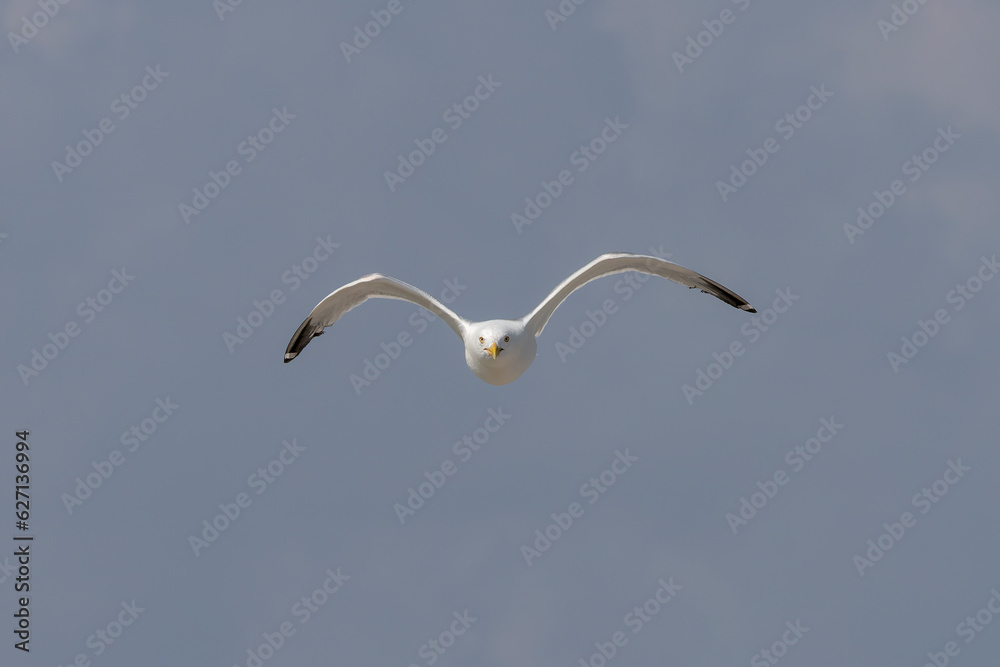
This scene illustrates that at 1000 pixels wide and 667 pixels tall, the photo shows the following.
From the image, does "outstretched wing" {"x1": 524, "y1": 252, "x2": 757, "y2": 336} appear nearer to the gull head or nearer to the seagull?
the seagull

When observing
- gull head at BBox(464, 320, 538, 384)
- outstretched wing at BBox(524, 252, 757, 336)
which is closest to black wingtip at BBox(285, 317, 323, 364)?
gull head at BBox(464, 320, 538, 384)

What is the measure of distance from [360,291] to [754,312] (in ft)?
35.1

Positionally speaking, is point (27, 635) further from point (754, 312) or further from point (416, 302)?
point (754, 312)

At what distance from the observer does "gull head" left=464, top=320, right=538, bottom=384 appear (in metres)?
35.3

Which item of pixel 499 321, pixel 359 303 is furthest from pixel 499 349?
pixel 359 303

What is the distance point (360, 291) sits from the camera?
127 feet

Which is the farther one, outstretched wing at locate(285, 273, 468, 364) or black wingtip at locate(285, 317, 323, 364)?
black wingtip at locate(285, 317, 323, 364)

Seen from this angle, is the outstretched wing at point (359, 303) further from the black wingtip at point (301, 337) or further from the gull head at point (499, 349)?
the gull head at point (499, 349)

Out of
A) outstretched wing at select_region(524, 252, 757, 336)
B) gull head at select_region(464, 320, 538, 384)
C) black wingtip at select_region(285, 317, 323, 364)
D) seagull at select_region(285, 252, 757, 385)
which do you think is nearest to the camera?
gull head at select_region(464, 320, 538, 384)

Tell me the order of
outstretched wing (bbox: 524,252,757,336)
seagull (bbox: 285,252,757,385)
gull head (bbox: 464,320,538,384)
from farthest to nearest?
outstretched wing (bbox: 524,252,757,336) → seagull (bbox: 285,252,757,385) → gull head (bbox: 464,320,538,384)

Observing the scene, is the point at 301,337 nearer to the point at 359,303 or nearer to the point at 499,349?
the point at 359,303

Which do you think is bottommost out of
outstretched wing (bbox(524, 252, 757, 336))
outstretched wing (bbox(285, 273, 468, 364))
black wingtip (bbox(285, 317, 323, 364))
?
black wingtip (bbox(285, 317, 323, 364))

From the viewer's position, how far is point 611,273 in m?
38.3

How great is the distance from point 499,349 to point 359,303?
592 centimetres
